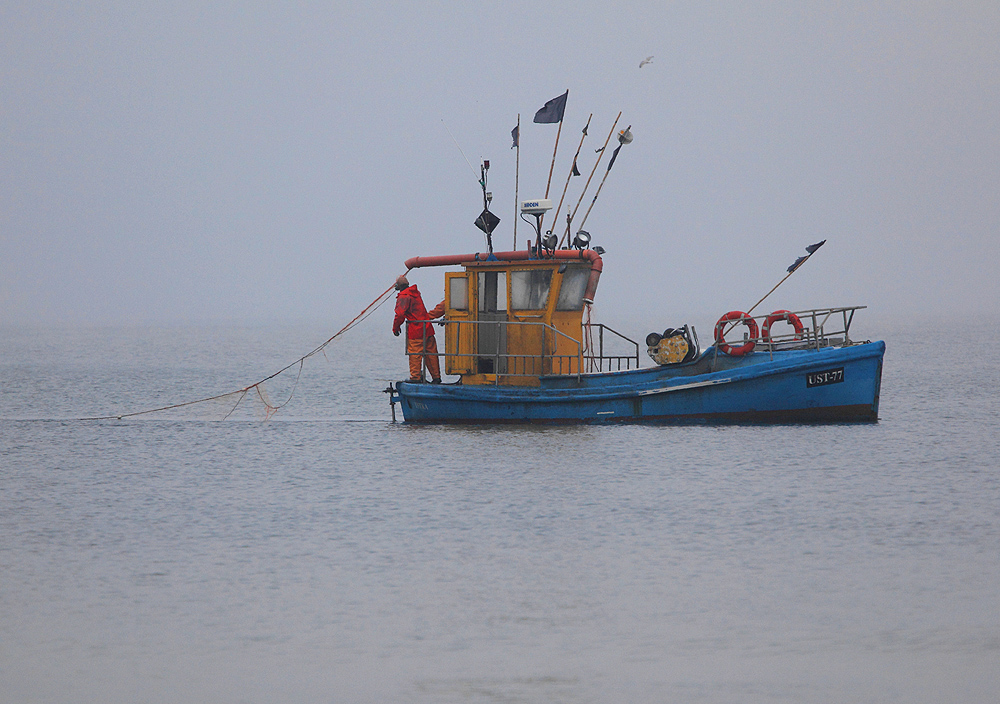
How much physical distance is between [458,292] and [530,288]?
132 cm

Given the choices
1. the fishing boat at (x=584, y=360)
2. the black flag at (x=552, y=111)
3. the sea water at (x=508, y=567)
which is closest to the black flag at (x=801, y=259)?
the fishing boat at (x=584, y=360)

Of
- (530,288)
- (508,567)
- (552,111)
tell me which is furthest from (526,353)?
(508,567)

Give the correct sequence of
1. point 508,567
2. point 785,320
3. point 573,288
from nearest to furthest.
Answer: point 508,567 < point 573,288 < point 785,320

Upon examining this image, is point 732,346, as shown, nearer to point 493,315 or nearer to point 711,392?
point 711,392

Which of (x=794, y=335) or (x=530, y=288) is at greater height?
(x=530, y=288)

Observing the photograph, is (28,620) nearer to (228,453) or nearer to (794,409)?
(228,453)

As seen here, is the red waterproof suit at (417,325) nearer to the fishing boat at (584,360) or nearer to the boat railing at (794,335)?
the fishing boat at (584,360)

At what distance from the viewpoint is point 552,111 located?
58.3 feet

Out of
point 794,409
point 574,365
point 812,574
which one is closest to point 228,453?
point 574,365

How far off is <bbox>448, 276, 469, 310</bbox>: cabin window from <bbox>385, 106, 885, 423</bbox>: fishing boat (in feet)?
0.06

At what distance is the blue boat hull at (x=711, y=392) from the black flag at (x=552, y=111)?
4.23 meters

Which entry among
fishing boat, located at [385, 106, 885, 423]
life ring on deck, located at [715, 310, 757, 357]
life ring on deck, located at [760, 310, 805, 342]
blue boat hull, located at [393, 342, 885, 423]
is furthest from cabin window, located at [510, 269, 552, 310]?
life ring on deck, located at [760, 310, 805, 342]

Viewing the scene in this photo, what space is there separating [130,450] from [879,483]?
12406mm

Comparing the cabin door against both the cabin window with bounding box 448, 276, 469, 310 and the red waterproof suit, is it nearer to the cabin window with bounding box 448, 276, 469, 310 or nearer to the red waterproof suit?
the cabin window with bounding box 448, 276, 469, 310
